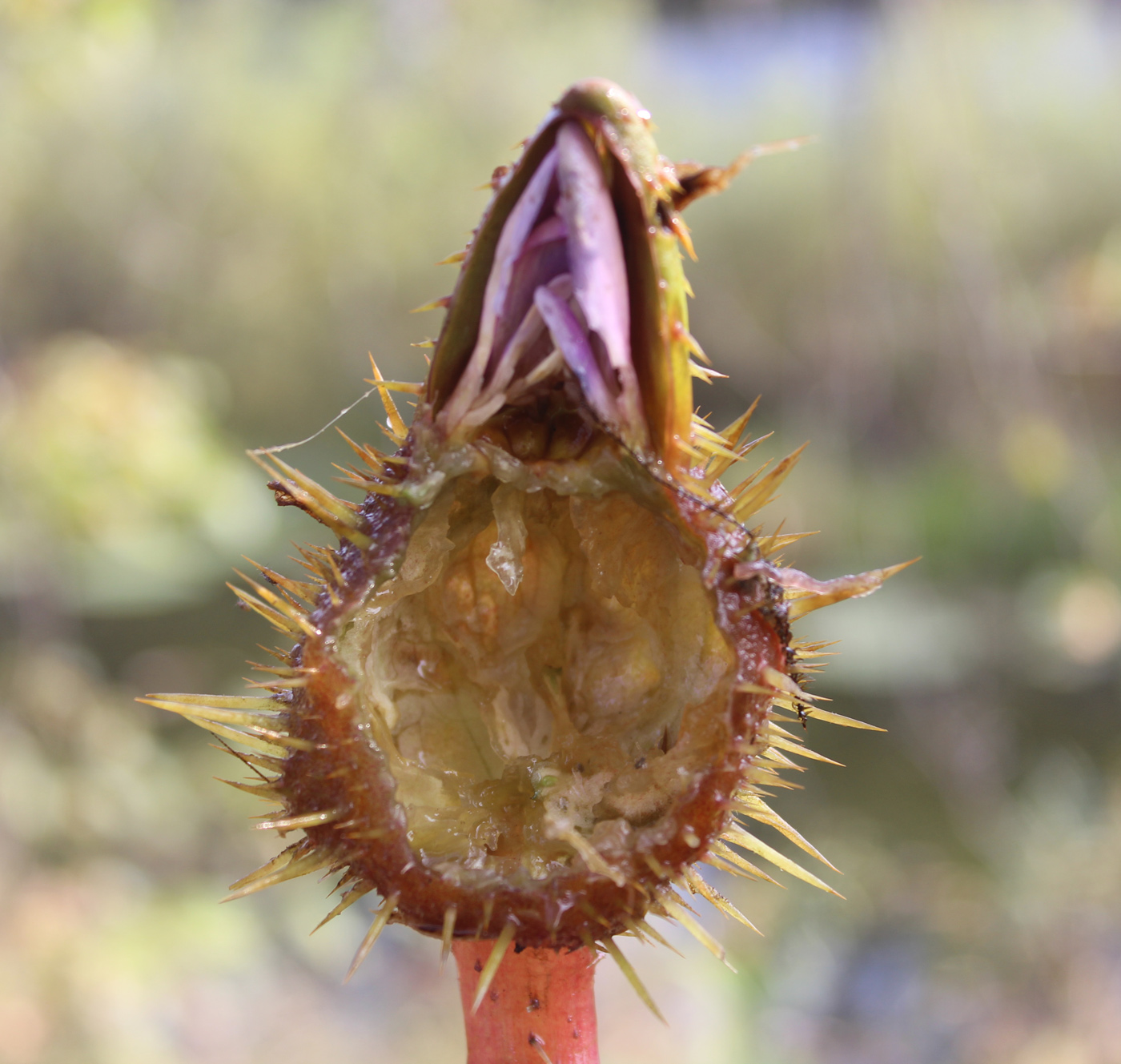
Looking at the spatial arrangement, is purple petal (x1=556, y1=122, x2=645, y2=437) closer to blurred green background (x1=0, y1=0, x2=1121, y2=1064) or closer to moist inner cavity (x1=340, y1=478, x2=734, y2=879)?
moist inner cavity (x1=340, y1=478, x2=734, y2=879)

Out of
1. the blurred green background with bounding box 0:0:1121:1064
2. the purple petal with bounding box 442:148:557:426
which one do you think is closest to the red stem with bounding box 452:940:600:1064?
the purple petal with bounding box 442:148:557:426

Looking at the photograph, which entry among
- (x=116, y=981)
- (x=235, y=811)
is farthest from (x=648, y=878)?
(x=235, y=811)

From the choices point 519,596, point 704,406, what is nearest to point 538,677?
point 519,596

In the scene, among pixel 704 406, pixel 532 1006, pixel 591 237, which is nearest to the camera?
pixel 591 237

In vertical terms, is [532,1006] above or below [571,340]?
below

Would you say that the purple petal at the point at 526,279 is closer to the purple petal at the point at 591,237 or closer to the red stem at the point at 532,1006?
the purple petal at the point at 591,237

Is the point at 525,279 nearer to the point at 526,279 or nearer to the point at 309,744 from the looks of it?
the point at 526,279

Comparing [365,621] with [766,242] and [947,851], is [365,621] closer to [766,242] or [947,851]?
[947,851]
